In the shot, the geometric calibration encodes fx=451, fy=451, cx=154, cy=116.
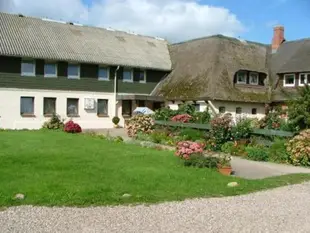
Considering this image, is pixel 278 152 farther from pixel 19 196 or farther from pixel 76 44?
pixel 76 44

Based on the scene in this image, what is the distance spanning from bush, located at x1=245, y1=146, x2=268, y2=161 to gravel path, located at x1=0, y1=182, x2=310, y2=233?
854cm

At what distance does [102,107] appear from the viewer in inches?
1459

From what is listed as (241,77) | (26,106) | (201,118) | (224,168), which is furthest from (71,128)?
A: (224,168)

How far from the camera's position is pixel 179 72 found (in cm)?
3928

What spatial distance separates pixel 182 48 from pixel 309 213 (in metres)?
34.3

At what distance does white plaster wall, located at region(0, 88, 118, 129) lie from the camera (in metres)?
32.2

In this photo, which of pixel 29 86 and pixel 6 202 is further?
pixel 29 86

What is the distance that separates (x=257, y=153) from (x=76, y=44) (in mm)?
22033

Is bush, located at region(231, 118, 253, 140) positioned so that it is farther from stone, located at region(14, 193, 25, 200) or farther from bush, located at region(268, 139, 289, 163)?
stone, located at region(14, 193, 25, 200)

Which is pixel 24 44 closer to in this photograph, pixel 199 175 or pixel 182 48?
pixel 182 48

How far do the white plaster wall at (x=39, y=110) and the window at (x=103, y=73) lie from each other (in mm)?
1405

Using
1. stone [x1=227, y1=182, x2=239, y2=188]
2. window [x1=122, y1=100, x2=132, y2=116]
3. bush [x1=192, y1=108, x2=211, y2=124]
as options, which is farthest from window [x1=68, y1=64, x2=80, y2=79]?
stone [x1=227, y1=182, x2=239, y2=188]

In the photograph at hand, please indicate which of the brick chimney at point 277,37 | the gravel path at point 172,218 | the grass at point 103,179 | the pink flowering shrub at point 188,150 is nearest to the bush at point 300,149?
the grass at point 103,179

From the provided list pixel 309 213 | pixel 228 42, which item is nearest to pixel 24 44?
pixel 228 42
